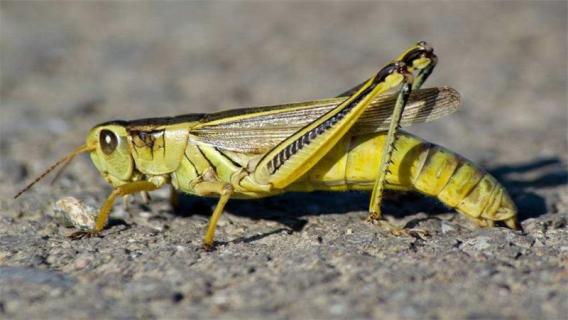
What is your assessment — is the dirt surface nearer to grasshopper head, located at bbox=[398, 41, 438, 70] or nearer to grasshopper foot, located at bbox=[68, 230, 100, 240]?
grasshopper foot, located at bbox=[68, 230, 100, 240]

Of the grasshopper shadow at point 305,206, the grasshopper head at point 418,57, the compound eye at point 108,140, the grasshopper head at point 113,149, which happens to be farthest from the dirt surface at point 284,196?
the grasshopper head at point 418,57

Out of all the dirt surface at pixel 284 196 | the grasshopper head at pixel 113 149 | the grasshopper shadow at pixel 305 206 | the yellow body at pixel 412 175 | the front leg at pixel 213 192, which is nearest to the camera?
the dirt surface at pixel 284 196

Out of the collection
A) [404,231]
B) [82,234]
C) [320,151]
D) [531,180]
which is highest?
[320,151]

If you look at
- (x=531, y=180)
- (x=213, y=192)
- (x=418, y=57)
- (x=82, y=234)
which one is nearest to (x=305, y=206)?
(x=213, y=192)

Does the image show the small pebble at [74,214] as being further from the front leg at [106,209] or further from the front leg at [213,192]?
the front leg at [213,192]

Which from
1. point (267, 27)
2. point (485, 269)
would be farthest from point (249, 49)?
point (485, 269)

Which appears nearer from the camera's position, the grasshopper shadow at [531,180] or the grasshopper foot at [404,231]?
the grasshopper foot at [404,231]

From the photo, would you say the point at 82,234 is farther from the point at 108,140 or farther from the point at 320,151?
the point at 320,151
